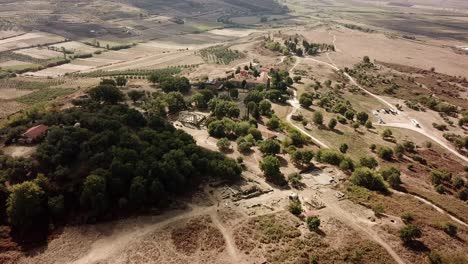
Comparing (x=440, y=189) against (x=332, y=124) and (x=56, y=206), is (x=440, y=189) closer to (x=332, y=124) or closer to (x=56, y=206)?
(x=332, y=124)

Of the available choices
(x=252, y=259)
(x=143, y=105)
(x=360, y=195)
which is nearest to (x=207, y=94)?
(x=143, y=105)

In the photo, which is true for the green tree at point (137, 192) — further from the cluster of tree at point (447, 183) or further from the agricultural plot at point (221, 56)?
the agricultural plot at point (221, 56)

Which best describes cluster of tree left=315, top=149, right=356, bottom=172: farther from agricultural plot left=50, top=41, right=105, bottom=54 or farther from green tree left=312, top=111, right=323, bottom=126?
agricultural plot left=50, top=41, right=105, bottom=54

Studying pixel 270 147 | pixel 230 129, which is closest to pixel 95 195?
pixel 270 147

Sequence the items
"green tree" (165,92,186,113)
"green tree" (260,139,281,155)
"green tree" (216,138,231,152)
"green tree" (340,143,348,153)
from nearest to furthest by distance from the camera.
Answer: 1. "green tree" (260,139,281,155)
2. "green tree" (216,138,231,152)
3. "green tree" (340,143,348,153)
4. "green tree" (165,92,186,113)

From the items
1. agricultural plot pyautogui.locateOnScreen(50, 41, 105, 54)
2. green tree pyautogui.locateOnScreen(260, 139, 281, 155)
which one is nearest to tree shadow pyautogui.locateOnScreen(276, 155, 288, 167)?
green tree pyautogui.locateOnScreen(260, 139, 281, 155)

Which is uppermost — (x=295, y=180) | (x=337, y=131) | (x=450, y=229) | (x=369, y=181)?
(x=450, y=229)

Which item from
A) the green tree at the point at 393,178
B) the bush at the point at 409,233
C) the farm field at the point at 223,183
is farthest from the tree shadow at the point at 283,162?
the bush at the point at 409,233
